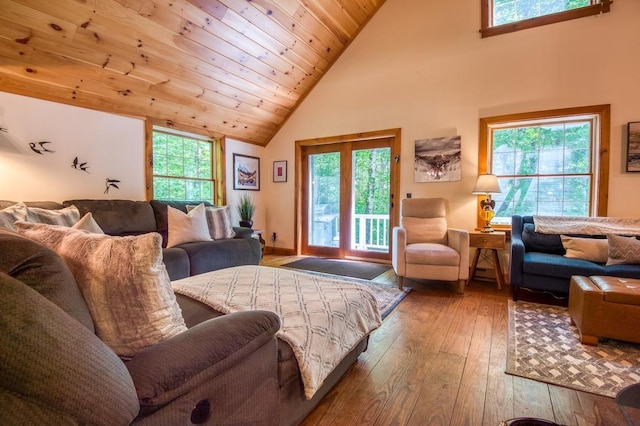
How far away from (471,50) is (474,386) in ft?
12.8

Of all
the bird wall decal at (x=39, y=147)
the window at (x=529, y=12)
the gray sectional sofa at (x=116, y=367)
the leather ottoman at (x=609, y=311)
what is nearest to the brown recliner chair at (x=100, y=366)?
the gray sectional sofa at (x=116, y=367)

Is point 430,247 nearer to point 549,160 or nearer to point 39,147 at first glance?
point 549,160

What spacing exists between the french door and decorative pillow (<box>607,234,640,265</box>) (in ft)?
7.61

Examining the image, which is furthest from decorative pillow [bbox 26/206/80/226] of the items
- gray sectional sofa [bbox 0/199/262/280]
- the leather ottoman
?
the leather ottoman

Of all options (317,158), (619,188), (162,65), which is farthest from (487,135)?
(162,65)

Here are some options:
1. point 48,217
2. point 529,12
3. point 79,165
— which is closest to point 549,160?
point 529,12

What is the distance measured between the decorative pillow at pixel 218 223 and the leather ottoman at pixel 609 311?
335 centimetres

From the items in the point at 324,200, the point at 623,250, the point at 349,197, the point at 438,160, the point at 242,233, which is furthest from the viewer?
the point at 324,200

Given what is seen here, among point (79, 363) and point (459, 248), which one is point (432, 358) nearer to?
point (459, 248)

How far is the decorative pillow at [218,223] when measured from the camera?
356 centimetres

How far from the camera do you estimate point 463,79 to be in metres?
3.92

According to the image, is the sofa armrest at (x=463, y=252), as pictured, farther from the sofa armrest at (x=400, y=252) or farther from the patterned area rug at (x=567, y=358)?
the patterned area rug at (x=567, y=358)

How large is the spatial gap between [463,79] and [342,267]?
297 centimetres

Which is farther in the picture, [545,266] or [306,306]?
[545,266]
